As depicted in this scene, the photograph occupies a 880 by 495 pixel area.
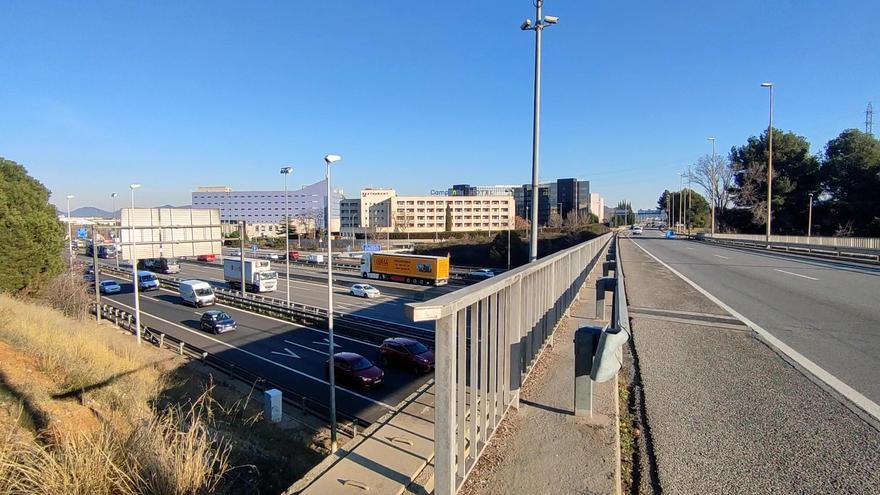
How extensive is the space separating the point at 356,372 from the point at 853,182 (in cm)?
6042

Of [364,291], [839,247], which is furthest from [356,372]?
[839,247]

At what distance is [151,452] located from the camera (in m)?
3.74

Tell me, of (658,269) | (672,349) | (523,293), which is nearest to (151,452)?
(523,293)

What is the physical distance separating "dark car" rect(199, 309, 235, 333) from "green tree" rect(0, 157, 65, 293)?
9.46 meters

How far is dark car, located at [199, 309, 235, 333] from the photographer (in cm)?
2530

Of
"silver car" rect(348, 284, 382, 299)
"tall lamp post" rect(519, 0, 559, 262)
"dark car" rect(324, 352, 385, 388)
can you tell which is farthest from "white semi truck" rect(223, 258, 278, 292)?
"tall lamp post" rect(519, 0, 559, 262)

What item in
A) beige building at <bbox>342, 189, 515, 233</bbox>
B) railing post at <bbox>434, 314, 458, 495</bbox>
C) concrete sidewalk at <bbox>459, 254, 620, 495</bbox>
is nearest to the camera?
railing post at <bbox>434, 314, 458, 495</bbox>

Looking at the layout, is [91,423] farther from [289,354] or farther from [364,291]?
[364,291]

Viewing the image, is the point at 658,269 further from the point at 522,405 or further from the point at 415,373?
the point at 522,405

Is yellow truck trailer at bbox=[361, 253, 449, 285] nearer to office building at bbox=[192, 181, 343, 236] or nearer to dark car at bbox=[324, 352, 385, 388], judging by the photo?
dark car at bbox=[324, 352, 385, 388]

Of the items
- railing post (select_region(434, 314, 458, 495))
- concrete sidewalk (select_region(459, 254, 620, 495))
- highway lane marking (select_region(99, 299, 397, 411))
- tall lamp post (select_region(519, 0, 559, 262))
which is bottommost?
highway lane marking (select_region(99, 299, 397, 411))

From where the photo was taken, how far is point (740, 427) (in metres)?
3.21

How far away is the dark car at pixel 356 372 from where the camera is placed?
16.3m

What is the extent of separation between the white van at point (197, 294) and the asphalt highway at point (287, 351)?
735mm
